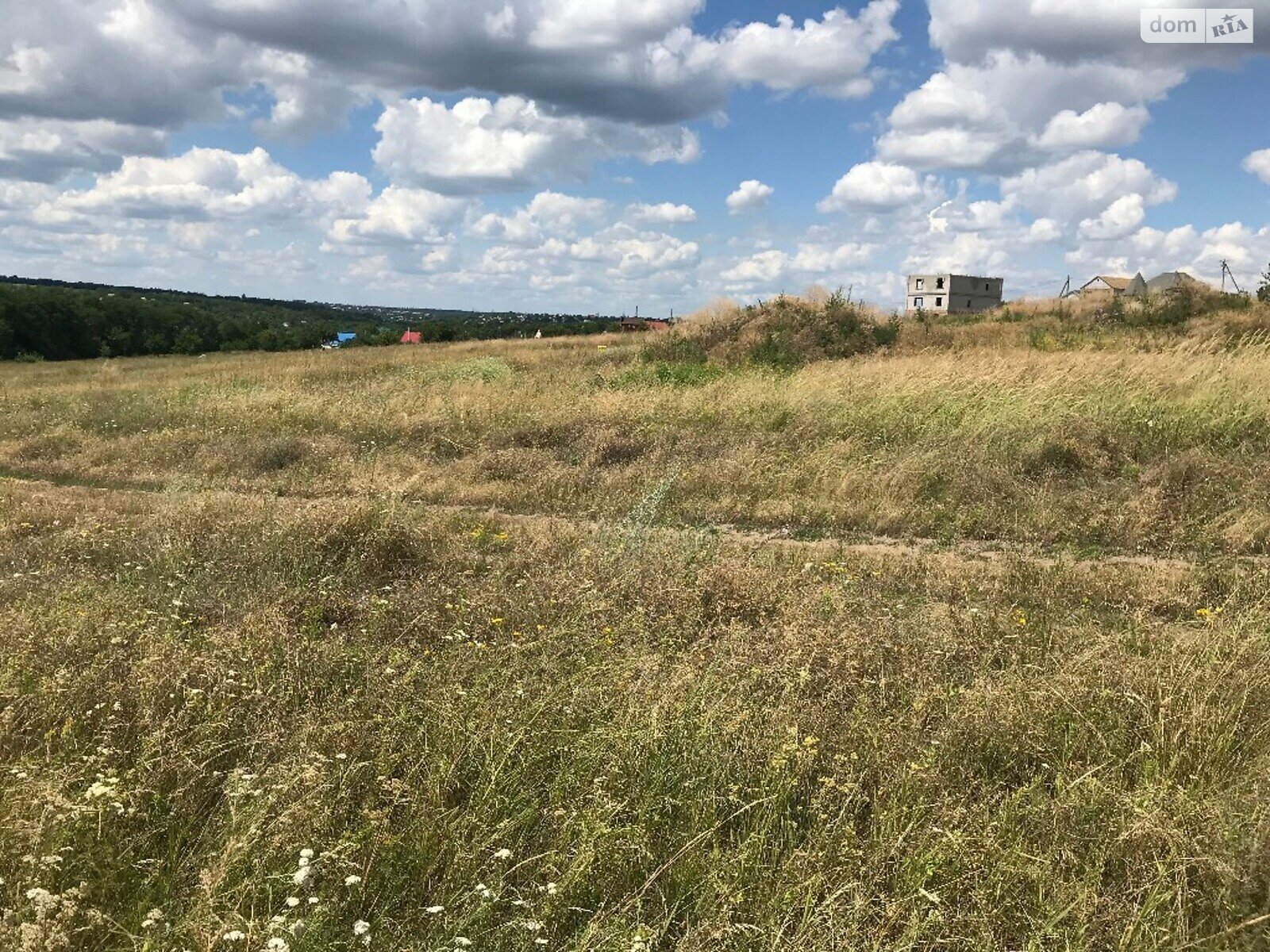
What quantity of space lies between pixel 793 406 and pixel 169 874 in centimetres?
1078

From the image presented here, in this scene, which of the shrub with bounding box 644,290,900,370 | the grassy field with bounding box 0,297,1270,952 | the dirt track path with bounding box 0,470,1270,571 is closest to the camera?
the grassy field with bounding box 0,297,1270,952

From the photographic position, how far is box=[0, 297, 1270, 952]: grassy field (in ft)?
9.00

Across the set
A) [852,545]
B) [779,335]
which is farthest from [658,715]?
[779,335]

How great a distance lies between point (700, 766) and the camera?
346 centimetres

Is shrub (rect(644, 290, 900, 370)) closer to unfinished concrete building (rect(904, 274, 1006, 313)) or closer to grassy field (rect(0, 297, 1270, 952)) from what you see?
grassy field (rect(0, 297, 1270, 952))

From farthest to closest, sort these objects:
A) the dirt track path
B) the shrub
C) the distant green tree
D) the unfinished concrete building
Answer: the distant green tree < the unfinished concrete building < the shrub < the dirt track path

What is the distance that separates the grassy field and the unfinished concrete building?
60.0 metres

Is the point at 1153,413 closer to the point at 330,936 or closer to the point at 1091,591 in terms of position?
the point at 1091,591

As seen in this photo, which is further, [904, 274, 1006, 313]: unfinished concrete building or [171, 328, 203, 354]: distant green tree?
[171, 328, 203, 354]: distant green tree

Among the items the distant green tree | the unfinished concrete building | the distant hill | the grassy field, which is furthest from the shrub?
the distant green tree

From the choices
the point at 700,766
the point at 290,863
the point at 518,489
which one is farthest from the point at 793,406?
the point at 290,863

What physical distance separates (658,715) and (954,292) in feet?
226

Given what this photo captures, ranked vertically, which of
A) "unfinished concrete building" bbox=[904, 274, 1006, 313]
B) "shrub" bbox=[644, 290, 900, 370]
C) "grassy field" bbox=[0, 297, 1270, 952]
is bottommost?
"grassy field" bbox=[0, 297, 1270, 952]

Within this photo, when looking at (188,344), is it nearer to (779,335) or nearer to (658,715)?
(779,335)
